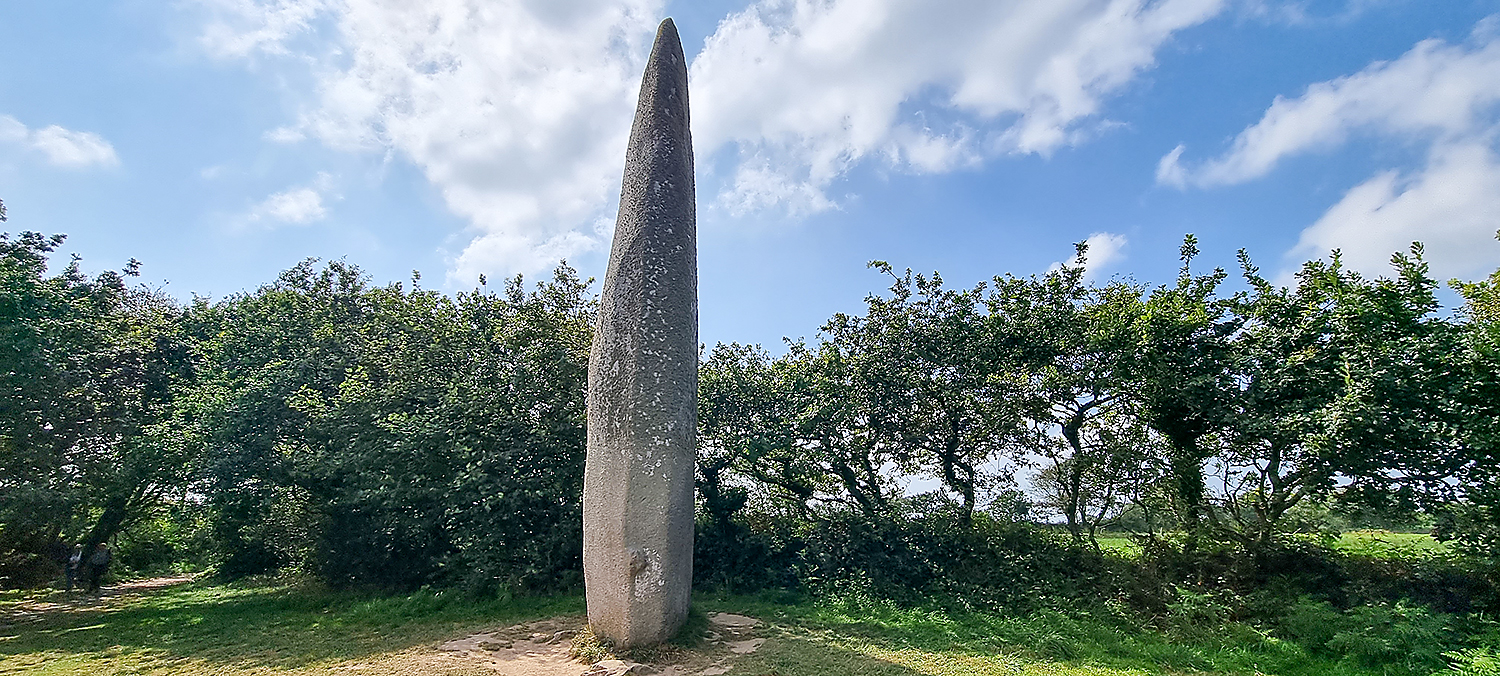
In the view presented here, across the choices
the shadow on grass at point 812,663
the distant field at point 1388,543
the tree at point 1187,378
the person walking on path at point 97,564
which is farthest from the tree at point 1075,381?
the person walking on path at point 97,564

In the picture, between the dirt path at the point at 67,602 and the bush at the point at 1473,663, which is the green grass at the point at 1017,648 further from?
the dirt path at the point at 67,602

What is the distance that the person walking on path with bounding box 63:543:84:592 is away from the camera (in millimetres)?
14578

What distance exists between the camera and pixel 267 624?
364 inches

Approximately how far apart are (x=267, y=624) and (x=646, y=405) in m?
6.68

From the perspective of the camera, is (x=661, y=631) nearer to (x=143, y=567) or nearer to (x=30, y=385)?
(x=30, y=385)

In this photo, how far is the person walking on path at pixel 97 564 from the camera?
14499mm

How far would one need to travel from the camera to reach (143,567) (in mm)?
19438

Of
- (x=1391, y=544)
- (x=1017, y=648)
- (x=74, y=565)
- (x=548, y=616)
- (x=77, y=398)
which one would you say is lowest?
(x=1017, y=648)

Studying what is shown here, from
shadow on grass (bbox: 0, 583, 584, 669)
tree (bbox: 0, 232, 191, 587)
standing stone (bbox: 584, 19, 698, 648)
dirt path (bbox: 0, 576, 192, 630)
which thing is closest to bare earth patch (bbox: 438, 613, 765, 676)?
standing stone (bbox: 584, 19, 698, 648)

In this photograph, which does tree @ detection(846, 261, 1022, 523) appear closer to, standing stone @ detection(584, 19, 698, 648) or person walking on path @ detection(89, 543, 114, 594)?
standing stone @ detection(584, 19, 698, 648)

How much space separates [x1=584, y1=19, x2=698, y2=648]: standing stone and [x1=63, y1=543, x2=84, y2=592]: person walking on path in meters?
15.0

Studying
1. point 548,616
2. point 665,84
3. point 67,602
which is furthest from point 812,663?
point 67,602

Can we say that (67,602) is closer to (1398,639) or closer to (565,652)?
(565,652)

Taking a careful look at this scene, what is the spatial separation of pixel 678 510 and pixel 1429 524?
9143 mm
